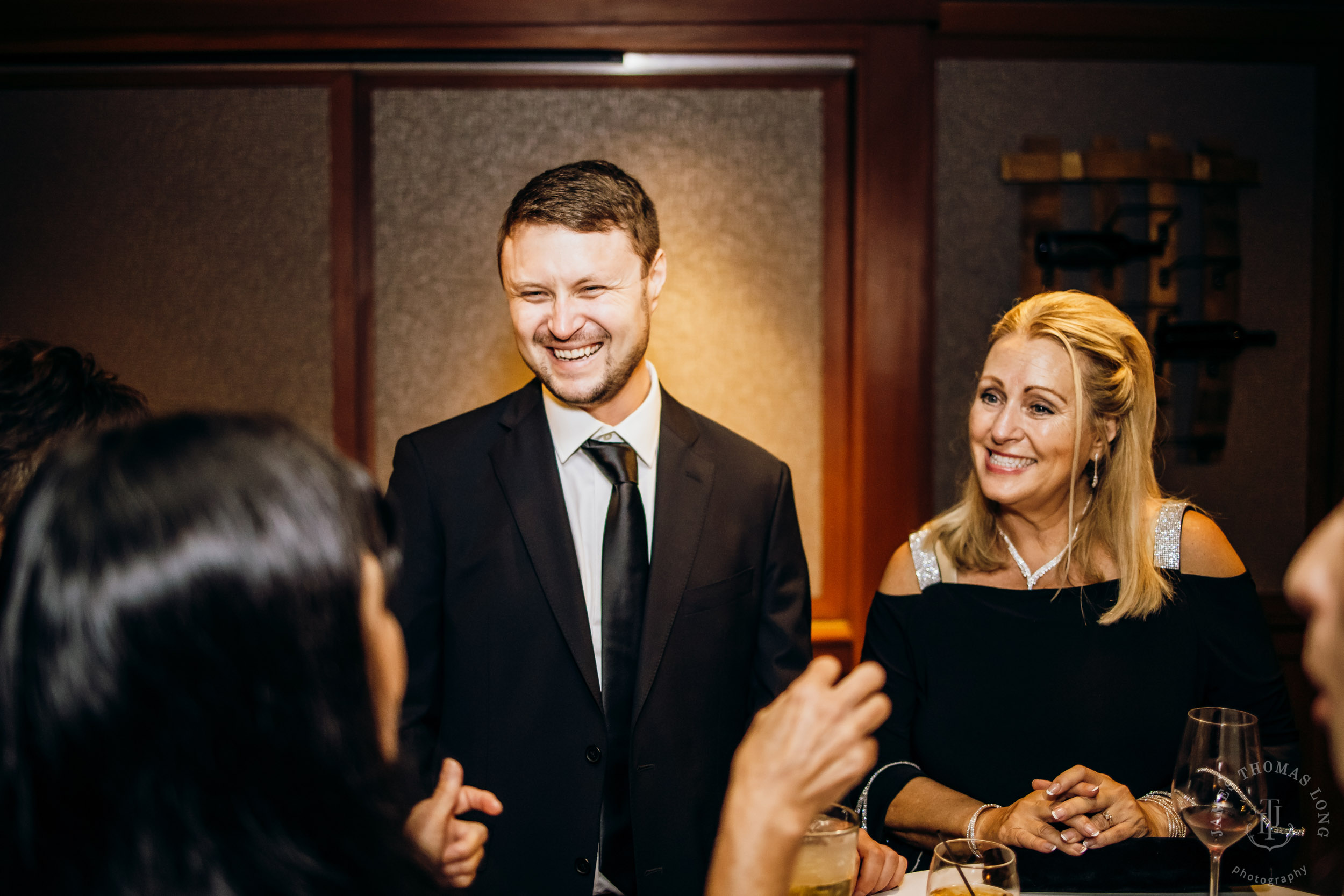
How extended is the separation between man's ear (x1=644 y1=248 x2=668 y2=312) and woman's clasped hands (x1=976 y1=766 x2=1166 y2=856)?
1.12 meters

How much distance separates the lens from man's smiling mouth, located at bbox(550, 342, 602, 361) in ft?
5.31

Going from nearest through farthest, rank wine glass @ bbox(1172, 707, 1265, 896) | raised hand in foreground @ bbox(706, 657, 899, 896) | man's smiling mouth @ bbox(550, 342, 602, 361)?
1. raised hand in foreground @ bbox(706, 657, 899, 896)
2. wine glass @ bbox(1172, 707, 1265, 896)
3. man's smiling mouth @ bbox(550, 342, 602, 361)

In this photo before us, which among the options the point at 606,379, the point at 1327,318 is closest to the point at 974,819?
the point at 606,379

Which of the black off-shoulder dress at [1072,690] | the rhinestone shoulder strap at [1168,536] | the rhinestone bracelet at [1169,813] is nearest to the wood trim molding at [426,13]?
the rhinestone shoulder strap at [1168,536]

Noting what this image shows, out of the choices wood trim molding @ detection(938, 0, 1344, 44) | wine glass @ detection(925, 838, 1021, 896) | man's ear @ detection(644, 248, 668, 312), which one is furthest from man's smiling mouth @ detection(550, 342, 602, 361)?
wood trim molding @ detection(938, 0, 1344, 44)

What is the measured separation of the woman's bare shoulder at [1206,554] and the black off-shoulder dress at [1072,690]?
2 centimetres

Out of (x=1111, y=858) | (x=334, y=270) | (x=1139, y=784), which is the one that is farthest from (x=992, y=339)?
(x=334, y=270)

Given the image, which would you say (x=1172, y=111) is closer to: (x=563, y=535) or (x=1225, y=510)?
(x=1225, y=510)

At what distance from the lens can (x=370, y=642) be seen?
73 centimetres

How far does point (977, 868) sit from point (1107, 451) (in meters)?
1.16

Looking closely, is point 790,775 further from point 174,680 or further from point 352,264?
point 352,264

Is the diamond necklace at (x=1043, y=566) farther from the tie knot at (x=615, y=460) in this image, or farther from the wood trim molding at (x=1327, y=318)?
the wood trim molding at (x=1327, y=318)

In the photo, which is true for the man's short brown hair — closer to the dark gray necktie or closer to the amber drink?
the dark gray necktie

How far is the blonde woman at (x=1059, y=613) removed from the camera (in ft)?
5.53
